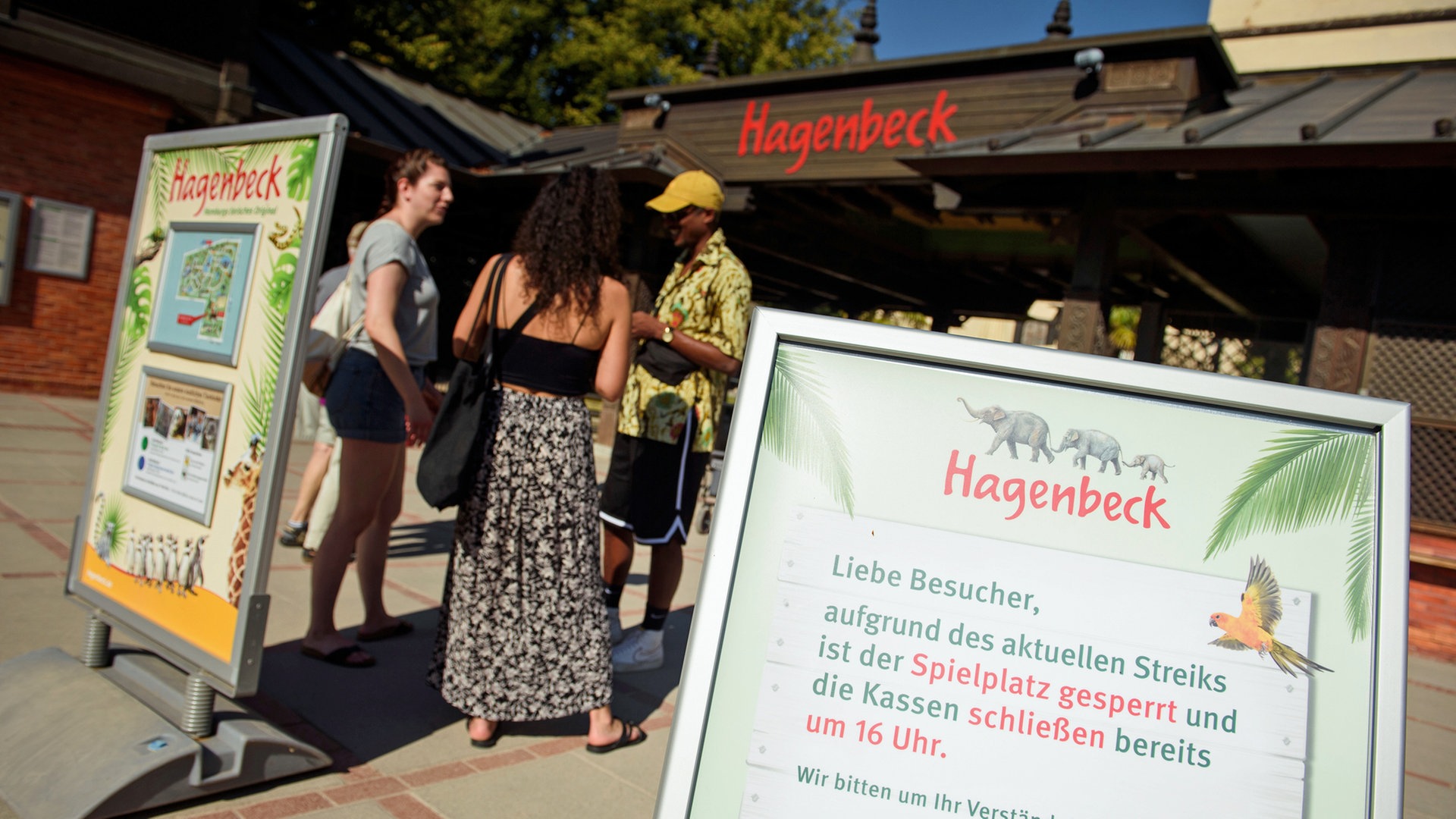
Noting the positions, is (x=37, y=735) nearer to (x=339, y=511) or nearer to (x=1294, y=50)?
(x=339, y=511)

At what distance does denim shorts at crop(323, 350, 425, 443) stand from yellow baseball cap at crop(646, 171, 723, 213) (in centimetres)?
114

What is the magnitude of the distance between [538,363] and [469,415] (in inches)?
10.4

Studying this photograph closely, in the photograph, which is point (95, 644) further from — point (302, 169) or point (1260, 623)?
point (1260, 623)

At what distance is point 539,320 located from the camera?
291 cm

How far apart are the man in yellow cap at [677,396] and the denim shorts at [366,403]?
0.81m

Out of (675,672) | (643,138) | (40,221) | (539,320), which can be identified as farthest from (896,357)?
(40,221)

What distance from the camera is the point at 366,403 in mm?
3264

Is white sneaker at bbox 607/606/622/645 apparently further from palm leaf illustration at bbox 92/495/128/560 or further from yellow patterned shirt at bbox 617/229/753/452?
palm leaf illustration at bbox 92/495/128/560

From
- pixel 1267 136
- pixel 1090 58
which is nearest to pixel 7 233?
pixel 1090 58

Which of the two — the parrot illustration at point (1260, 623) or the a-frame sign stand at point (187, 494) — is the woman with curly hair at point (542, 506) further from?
the parrot illustration at point (1260, 623)

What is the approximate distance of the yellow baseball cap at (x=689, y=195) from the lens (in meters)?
3.62

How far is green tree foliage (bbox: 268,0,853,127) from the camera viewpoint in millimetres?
27375

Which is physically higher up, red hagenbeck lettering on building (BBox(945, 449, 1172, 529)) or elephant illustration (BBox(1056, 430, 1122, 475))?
elephant illustration (BBox(1056, 430, 1122, 475))

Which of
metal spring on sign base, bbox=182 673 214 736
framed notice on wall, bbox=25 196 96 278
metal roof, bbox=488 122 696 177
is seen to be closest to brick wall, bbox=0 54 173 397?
framed notice on wall, bbox=25 196 96 278
